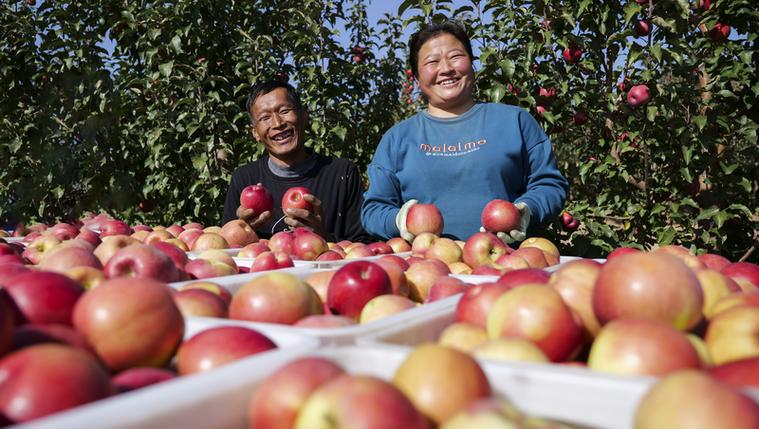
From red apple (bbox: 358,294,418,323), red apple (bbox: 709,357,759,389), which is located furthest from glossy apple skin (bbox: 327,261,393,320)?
red apple (bbox: 709,357,759,389)

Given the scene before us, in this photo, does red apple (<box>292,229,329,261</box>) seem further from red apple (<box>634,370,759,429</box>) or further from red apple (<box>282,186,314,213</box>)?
red apple (<box>634,370,759,429</box>)

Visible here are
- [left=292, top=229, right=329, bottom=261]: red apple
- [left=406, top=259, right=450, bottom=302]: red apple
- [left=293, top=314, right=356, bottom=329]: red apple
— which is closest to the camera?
[left=293, top=314, right=356, bottom=329]: red apple

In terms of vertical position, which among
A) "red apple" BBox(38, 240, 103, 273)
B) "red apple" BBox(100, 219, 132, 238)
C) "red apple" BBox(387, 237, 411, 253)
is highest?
"red apple" BBox(38, 240, 103, 273)

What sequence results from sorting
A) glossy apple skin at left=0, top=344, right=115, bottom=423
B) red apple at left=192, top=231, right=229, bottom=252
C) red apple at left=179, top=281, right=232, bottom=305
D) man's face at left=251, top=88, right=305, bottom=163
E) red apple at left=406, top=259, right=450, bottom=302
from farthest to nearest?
man's face at left=251, top=88, right=305, bottom=163
red apple at left=192, top=231, right=229, bottom=252
red apple at left=406, top=259, right=450, bottom=302
red apple at left=179, top=281, right=232, bottom=305
glossy apple skin at left=0, top=344, right=115, bottom=423

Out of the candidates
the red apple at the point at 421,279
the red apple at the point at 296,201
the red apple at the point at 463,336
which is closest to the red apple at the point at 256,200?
the red apple at the point at 296,201

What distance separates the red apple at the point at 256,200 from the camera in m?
3.82

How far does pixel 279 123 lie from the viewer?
4.25m

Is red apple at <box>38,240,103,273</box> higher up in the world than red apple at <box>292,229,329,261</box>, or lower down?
higher up

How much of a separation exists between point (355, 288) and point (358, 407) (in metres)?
0.89

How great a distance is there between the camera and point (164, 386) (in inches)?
29.7

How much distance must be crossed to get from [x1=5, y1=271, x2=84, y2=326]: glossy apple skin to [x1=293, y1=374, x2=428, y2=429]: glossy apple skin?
0.60 meters

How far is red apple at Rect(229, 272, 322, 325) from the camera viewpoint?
139 cm

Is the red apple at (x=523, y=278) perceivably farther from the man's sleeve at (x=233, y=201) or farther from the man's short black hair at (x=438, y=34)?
the man's sleeve at (x=233, y=201)

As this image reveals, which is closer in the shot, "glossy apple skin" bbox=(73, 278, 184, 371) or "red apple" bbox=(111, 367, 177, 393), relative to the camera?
"red apple" bbox=(111, 367, 177, 393)
